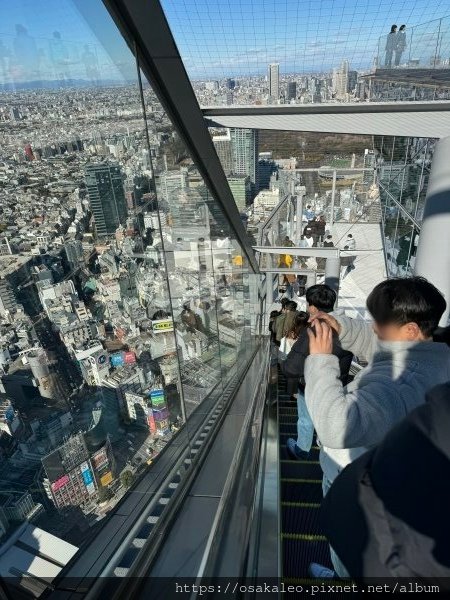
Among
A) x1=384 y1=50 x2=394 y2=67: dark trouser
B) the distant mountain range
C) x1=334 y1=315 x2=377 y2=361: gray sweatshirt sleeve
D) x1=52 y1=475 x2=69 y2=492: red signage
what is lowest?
x1=334 y1=315 x2=377 y2=361: gray sweatshirt sleeve

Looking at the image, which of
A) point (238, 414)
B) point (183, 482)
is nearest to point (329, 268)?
point (238, 414)

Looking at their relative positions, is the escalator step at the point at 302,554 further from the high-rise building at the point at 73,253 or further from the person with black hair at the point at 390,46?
the person with black hair at the point at 390,46

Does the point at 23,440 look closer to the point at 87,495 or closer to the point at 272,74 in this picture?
the point at 87,495

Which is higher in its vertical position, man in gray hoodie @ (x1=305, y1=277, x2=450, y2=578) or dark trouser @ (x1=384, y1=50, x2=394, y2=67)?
dark trouser @ (x1=384, y1=50, x2=394, y2=67)

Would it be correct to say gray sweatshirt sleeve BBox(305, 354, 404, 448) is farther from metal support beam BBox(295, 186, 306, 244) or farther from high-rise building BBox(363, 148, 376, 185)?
metal support beam BBox(295, 186, 306, 244)

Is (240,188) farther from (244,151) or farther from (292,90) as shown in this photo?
(292,90)

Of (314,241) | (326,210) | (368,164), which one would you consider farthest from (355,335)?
(326,210)

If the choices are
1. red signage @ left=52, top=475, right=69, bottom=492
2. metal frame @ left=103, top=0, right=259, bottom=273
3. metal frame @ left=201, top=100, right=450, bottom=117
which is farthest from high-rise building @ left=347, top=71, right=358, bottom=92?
red signage @ left=52, top=475, right=69, bottom=492
